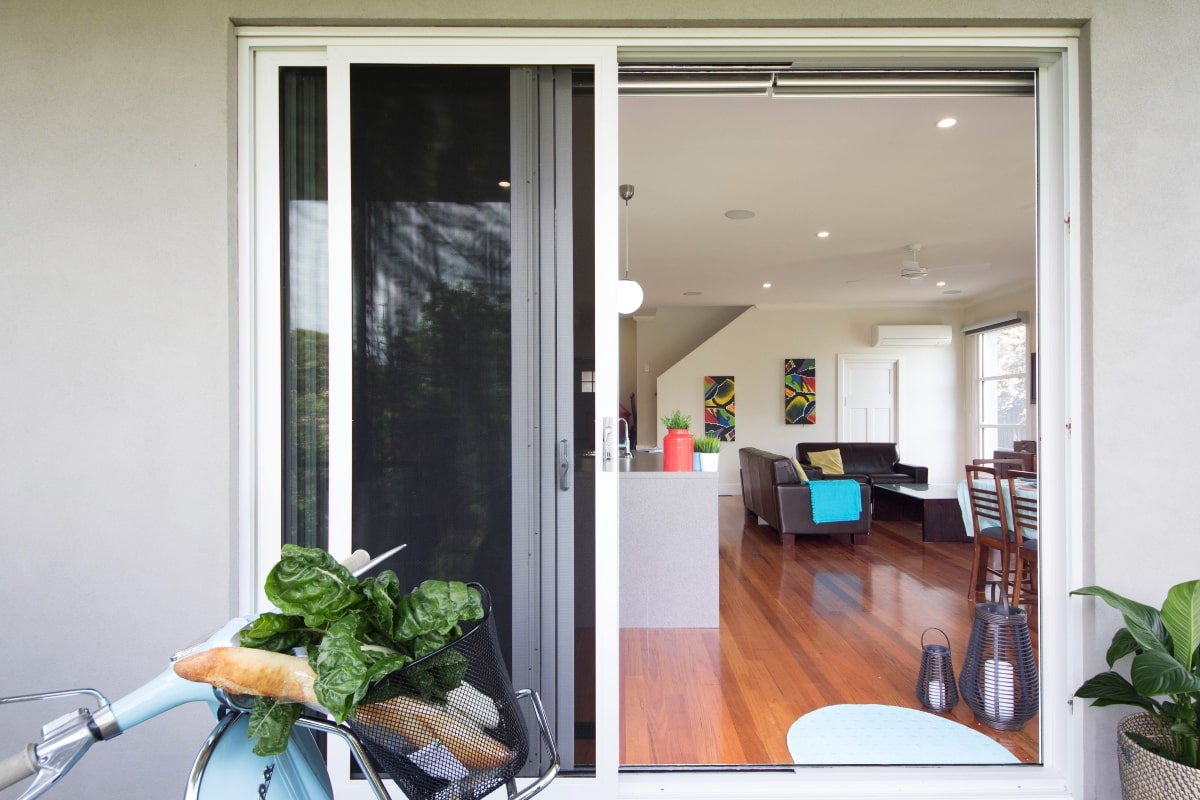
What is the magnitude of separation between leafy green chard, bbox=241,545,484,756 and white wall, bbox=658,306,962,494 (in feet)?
28.9

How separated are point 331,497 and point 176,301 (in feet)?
2.35

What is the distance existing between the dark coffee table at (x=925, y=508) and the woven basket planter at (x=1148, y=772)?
13.0 ft

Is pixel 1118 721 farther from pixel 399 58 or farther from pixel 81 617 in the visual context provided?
pixel 81 617

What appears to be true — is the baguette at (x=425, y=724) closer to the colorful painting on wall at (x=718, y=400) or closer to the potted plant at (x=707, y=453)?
the potted plant at (x=707, y=453)

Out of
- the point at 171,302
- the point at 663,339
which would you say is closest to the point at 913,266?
the point at 663,339

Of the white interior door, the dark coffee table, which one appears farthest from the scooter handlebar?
the white interior door

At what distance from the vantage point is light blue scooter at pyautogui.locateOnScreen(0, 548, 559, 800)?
0.81 meters

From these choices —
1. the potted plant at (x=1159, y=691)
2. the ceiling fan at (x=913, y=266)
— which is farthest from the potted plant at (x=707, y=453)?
the ceiling fan at (x=913, y=266)

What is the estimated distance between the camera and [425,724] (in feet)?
2.48

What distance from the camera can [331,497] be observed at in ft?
6.50

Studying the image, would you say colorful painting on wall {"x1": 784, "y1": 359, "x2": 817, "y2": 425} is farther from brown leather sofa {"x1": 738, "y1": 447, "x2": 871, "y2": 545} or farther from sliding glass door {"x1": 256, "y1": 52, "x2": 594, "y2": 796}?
sliding glass door {"x1": 256, "y1": 52, "x2": 594, "y2": 796}

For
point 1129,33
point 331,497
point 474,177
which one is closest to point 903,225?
point 1129,33

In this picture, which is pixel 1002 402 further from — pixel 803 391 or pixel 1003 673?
pixel 1003 673

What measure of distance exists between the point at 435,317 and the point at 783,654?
8.13ft
